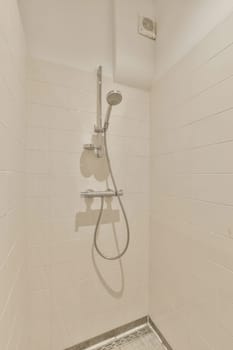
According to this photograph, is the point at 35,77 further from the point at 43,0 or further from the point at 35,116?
the point at 43,0

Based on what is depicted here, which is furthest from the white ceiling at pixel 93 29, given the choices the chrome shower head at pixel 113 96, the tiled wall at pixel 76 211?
the chrome shower head at pixel 113 96

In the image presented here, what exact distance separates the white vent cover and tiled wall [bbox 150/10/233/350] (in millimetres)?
405

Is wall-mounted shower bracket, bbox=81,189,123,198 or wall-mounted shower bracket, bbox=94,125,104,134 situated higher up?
wall-mounted shower bracket, bbox=94,125,104,134

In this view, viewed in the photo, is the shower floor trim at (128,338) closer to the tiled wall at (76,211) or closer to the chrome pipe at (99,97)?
the tiled wall at (76,211)

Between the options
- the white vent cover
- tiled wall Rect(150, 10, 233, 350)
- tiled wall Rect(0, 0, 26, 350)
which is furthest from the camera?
the white vent cover

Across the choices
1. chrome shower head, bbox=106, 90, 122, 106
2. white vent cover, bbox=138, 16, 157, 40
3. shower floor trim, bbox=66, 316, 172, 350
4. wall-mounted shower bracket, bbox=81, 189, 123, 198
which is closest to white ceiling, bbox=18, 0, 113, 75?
white vent cover, bbox=138, 16, 157, 40

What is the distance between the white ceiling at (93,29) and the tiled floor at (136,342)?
1961 mm

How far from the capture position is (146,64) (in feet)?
4.64

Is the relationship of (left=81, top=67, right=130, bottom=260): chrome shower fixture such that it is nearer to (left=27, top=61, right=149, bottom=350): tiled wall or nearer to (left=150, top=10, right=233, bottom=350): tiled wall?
(left=27, top=61, right=149, bottom=350): tiled wall

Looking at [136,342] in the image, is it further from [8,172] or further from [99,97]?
[99,97]

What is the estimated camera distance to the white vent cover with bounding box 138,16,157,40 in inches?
54.6

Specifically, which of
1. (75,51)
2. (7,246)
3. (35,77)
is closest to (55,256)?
(7,246)

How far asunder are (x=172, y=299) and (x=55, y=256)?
0.83 m

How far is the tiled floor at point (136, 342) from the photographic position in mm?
1308
